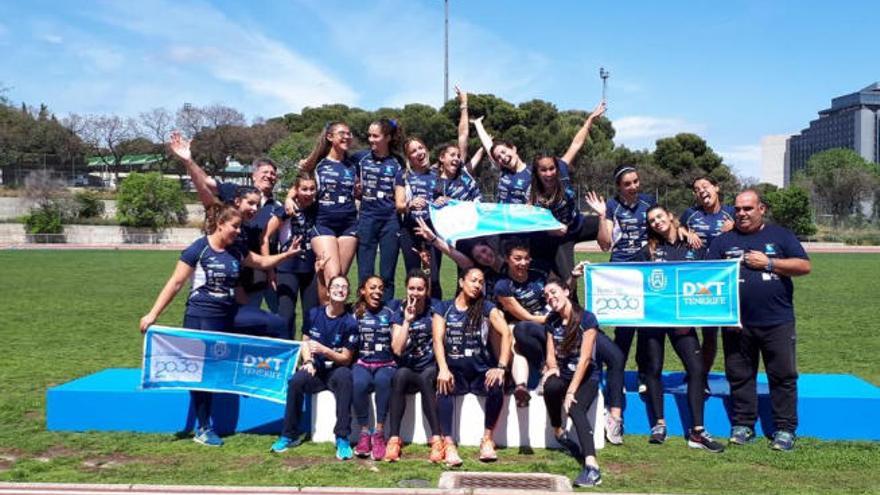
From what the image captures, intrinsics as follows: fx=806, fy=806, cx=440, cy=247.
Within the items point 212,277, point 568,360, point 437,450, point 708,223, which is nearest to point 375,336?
point 437,450

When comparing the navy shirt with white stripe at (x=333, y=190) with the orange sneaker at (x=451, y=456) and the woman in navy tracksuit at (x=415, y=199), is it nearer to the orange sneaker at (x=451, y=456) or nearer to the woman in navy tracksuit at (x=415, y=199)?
the woman in navy tracksuit at (x=415, y=199)

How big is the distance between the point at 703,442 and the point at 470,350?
192 centimetres

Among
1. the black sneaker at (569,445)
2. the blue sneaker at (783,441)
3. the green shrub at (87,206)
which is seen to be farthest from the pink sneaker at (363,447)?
the green shrub at (87,206)

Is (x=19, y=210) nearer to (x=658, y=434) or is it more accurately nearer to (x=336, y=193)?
(x=336, y=193)

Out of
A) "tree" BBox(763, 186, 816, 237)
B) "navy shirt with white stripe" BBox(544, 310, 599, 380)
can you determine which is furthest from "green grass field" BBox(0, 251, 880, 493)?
"tree" BBox(763, 186, 816, 237)

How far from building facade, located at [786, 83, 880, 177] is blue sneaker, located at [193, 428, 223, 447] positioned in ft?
460

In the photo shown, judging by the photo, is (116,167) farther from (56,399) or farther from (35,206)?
(56,399)

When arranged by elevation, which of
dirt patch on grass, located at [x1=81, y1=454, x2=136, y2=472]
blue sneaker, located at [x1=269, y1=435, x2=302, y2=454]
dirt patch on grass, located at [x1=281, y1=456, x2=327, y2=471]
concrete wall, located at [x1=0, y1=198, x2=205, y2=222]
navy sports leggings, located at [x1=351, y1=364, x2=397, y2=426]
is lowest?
dirt patch on grass, located at [x1=281, y1=456, x2=327, y2=471]

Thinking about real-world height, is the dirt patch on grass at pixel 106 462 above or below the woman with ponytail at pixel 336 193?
below

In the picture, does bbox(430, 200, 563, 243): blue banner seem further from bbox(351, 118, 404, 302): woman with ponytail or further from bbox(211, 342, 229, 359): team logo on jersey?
bbox(211, 342, 229, 359): team logo on jersey

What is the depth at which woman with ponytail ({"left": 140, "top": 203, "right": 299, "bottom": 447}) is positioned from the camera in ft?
20.7

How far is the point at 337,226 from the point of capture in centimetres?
738

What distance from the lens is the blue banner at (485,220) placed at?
689cm

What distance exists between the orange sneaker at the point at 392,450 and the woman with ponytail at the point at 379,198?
1766mm
